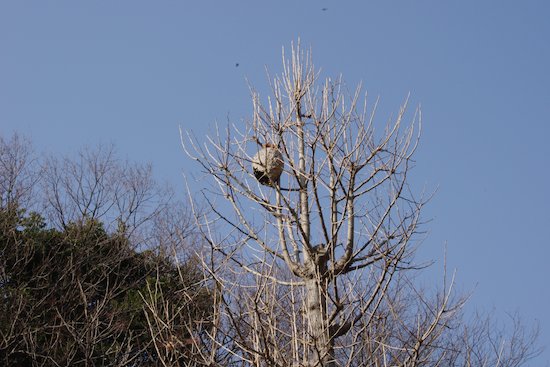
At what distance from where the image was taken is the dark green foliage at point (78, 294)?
11.4 metres

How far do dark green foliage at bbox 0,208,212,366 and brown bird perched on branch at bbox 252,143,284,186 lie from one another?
5585mm

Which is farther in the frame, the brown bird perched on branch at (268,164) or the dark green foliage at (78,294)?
the dark green foliage at (78,294)

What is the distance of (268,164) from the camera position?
5.19m

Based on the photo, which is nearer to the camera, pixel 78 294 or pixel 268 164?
pixel 268 164

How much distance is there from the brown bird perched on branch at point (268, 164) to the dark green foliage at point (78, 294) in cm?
558

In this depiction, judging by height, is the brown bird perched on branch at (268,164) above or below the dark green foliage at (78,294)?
below

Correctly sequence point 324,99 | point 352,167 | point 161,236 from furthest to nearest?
1. point 161,236
2. point 324,99
3. point 352,167

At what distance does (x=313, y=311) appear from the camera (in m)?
4.68

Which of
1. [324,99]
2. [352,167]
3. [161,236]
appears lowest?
[352,167]

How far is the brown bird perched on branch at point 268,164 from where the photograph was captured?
17.0ft

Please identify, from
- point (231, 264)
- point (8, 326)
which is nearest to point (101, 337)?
point (8, 326)

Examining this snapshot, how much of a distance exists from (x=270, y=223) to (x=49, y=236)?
30.7ft

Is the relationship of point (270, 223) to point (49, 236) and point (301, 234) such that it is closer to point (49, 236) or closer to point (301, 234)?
point (301, 234)

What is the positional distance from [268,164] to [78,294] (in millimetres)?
8562
